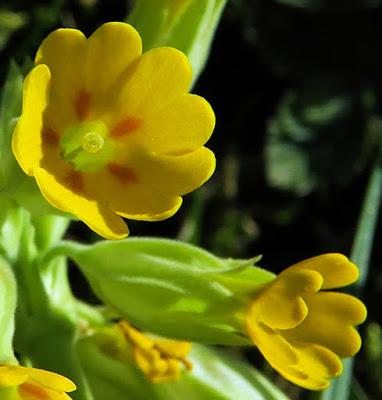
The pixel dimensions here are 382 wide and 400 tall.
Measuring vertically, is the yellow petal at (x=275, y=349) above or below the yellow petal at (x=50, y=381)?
below

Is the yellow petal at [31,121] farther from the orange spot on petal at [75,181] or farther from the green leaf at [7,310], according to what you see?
the green leaf at [7,310]

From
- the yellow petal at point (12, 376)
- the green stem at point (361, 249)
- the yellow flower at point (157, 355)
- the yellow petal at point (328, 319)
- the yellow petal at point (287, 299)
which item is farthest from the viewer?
the green stem at point (361, 249)

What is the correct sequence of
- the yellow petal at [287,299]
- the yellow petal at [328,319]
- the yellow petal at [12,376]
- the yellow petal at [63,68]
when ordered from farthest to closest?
the yellow petal at [328,319] → the yellow petal at [287,299] → the yellow petal at [63,68] → the yellow petal at [12,376]

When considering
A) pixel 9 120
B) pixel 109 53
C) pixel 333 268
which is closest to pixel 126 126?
pixel 109 53

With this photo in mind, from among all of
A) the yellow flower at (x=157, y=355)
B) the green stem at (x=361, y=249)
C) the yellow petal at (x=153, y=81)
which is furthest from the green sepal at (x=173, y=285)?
the green stem at (x=361, y=249)

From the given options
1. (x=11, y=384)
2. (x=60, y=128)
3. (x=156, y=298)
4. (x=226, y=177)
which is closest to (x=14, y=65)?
(x=60, y=128)

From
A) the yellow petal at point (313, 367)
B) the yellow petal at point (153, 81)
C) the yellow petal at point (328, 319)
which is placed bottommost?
the yellow petal at point (313, 367)

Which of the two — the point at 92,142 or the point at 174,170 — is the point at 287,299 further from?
the point at 92,142
